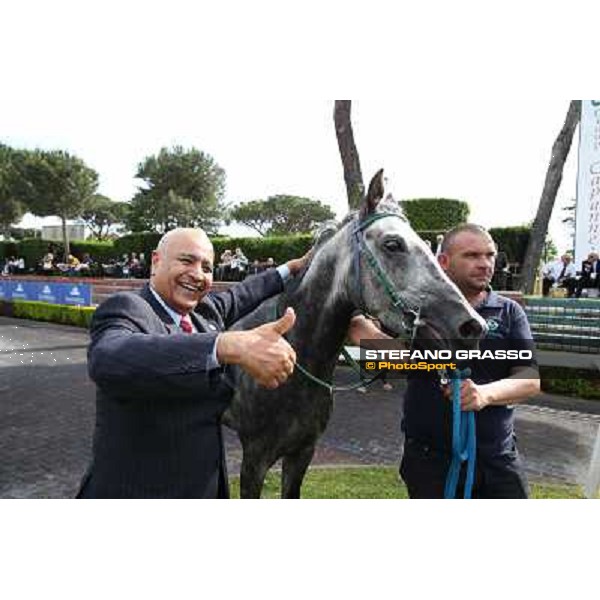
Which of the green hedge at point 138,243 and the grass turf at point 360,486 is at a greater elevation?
the green hedge at point 138,243

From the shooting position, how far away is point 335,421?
4.68m

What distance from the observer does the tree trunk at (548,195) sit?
10.5 feet

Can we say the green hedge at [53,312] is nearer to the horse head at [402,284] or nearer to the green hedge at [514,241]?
the horse head at [402,284]

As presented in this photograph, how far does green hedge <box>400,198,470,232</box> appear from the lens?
2.73 metres

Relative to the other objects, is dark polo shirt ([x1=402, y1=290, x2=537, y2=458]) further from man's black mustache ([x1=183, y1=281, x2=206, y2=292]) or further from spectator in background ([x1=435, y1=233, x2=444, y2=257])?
man's black mustache ([x1=183, y1=281, x2=206, y2=292])

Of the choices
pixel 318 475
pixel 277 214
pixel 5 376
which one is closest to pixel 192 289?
pixel 277 214

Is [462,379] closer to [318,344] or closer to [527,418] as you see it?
[318,344]

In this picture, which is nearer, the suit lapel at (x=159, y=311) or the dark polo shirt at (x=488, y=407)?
the suit lapel at (x=159, y=311)

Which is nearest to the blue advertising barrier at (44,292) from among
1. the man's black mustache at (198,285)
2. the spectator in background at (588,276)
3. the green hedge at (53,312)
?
the green hedge at (53,312)

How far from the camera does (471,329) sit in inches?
73.2

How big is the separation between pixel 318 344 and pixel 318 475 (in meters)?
2.05

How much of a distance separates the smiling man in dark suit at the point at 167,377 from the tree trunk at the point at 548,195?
2.37 m

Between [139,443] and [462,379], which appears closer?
[139,443]

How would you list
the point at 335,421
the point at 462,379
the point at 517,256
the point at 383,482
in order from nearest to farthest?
the point at 462,379 → the point at 517,256 → the point at 383,482 → the point at 335,421
